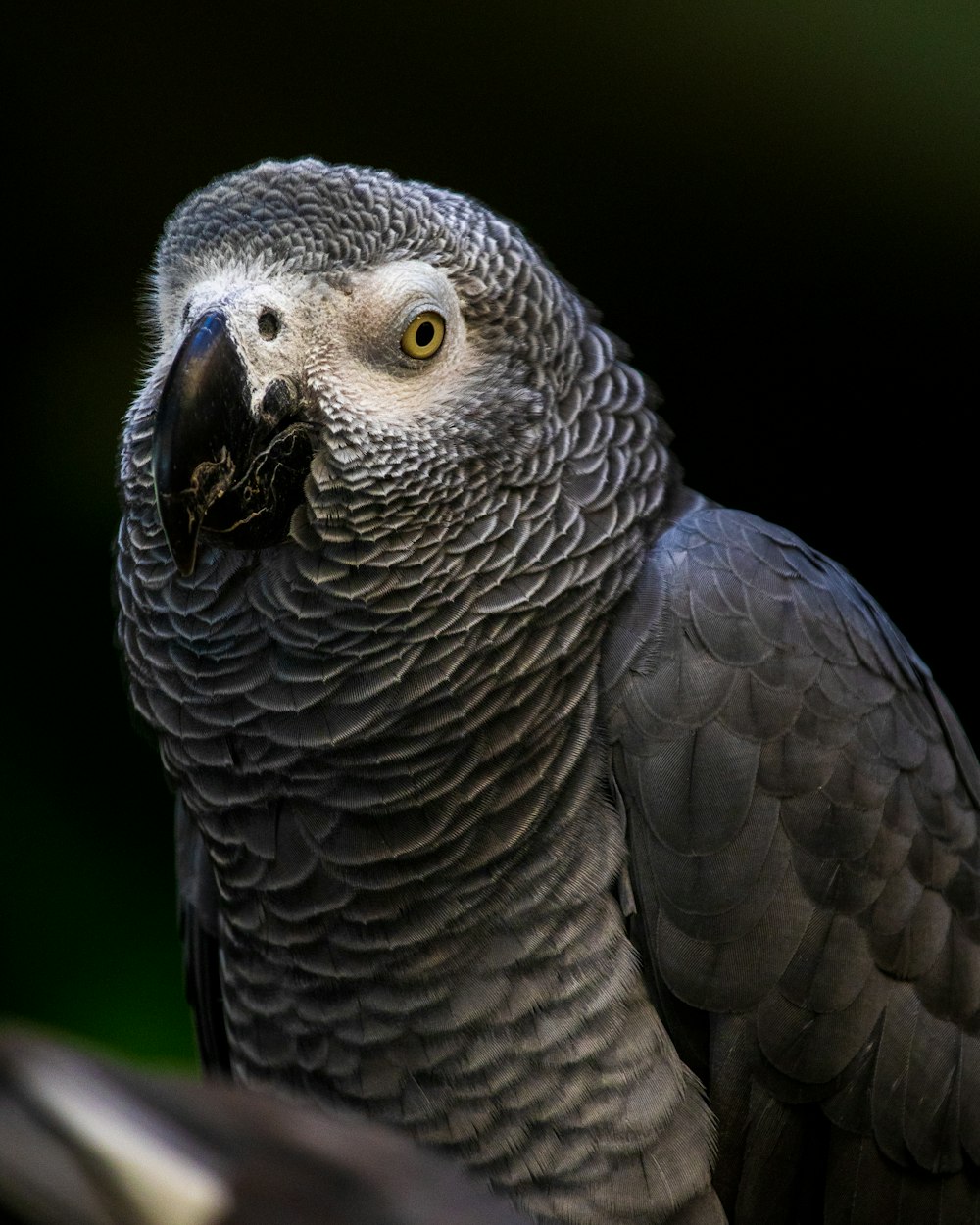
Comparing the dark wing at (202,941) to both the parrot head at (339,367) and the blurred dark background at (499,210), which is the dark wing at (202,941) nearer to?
the parrot head at (339,367)

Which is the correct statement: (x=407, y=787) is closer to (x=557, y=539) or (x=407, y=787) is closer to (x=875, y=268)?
(x=557, y=539)

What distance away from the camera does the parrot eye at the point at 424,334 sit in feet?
4.54

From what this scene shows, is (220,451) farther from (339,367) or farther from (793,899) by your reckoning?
(793,899)

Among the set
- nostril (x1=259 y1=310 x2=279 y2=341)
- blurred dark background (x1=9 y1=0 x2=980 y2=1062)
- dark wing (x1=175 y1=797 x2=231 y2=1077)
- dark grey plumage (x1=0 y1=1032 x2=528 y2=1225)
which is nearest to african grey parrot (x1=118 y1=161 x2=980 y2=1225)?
nostril (x1=259 y1=310 x2=279 y2=341)

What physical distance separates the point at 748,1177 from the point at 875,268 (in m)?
2.02

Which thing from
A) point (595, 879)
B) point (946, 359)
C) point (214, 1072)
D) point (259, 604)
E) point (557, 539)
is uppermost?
point (946, 359)

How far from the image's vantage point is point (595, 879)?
1429 millimetres

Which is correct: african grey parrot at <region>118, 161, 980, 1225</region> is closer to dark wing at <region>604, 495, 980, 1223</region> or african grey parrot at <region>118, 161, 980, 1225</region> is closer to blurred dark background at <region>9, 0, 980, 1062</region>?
dark wing at <region>604, 495, 980, 1223</region>

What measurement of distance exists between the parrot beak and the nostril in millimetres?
44

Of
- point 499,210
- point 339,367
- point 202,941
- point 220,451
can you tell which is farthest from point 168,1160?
point 499,210

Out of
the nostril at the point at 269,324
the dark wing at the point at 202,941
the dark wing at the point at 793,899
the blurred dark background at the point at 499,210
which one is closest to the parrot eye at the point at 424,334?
the nostril at the point at 269,324

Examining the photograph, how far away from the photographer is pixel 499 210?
2893 millimetres

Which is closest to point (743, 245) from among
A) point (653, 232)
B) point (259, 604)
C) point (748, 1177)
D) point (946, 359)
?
point (653, 232)

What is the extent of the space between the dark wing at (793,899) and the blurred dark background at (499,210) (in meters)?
1.41
